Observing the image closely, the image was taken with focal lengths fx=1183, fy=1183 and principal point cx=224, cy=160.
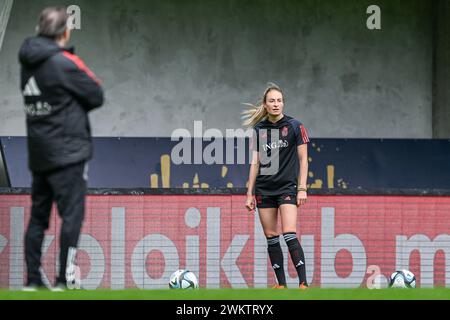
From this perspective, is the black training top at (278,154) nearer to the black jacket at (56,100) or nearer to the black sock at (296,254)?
the black sock at (296,254)

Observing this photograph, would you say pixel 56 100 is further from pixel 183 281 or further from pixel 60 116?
pixel 183 281

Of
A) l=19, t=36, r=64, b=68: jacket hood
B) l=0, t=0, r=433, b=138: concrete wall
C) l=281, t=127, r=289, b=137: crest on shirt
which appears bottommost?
l=281, t=127, r=289, b=137: crest on shirt

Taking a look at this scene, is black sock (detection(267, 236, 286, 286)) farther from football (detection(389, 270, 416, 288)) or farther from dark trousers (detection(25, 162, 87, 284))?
dark trousers (detection(25, 162, 87, 284))

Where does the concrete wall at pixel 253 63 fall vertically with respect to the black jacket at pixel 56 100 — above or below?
above

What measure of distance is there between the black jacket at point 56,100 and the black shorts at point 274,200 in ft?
11.4

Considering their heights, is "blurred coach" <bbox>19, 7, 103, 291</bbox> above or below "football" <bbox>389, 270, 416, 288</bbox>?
above

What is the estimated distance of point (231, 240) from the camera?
14.7 meters

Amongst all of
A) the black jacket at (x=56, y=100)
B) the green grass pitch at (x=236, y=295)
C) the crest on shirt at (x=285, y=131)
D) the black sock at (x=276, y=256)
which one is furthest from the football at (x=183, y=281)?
the black jacket at (x=56, y=100)

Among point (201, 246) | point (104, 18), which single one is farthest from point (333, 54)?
point (201, 246)

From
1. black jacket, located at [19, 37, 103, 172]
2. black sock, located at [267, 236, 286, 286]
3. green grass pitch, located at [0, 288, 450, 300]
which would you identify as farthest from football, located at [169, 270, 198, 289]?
black jacket, located at [19, 37, 103, 172]

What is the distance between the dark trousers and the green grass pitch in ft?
0.85

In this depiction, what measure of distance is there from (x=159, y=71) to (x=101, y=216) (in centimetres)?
616

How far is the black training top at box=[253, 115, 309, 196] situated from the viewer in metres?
11.5

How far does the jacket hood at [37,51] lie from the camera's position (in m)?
8.29
